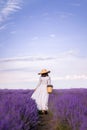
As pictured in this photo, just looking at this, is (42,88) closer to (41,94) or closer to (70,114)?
(41,94)

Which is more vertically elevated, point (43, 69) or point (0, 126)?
point (43, 69)

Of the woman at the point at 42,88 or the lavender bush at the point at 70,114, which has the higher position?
the woman at the point at 42,88

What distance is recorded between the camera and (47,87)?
1193cm

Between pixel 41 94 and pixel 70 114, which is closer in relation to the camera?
pixel 70 114

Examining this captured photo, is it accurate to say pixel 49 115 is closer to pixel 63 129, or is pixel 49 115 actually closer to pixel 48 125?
pixel 48 125

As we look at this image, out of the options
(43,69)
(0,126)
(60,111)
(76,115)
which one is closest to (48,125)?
(60,111)

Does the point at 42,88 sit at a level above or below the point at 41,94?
above

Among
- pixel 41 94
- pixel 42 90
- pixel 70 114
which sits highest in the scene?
pixel 42 90

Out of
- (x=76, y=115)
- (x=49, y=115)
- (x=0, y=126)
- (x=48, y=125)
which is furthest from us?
(x=49, y=115)

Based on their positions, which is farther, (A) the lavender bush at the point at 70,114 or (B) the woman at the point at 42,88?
(B) the woman at the point at 42,88

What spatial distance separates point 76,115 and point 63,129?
1.93 ft

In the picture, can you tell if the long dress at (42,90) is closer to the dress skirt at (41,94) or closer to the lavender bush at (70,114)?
the dress skirt at (41,94)

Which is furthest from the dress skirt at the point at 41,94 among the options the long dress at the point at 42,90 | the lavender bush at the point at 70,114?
the lavender bush at the point at 70,114

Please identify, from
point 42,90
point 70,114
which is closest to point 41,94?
point 42,90
